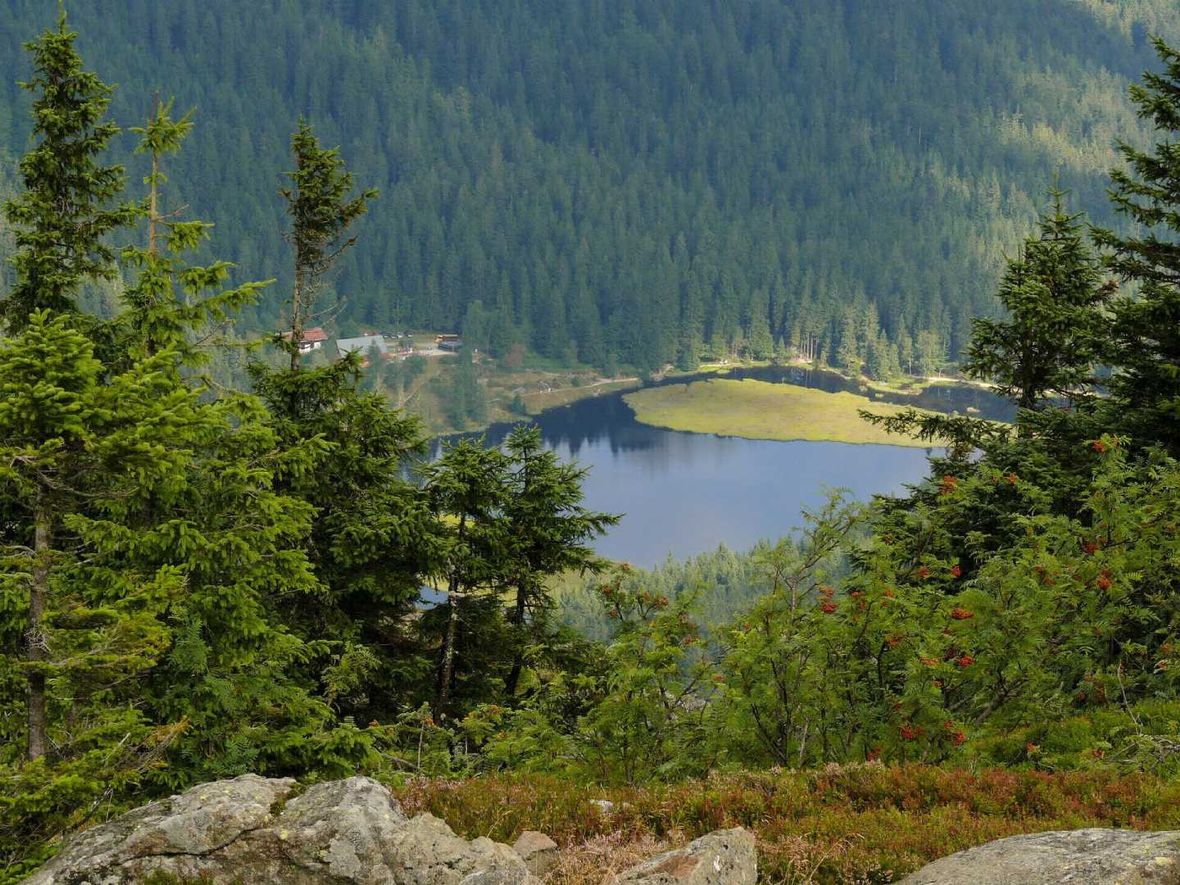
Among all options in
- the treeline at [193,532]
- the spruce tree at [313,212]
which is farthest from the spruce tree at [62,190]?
the spruce tree at [313,212]

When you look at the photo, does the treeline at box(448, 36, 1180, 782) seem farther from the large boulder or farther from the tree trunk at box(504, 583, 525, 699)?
the tree trunk at box(504, 583, 525, 699)

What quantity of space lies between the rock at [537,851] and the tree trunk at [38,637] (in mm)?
5133

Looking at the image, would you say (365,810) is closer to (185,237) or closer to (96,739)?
(96,739)

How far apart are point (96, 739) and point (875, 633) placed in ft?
26.1

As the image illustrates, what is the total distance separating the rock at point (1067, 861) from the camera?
543 centimetres

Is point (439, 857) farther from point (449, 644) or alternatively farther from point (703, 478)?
point (703, 478)

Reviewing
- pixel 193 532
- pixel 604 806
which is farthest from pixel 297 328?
pixel 604 806

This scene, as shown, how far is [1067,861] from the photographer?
567 cm

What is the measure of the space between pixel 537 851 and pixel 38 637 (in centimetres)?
543

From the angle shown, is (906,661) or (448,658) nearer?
(906,661)

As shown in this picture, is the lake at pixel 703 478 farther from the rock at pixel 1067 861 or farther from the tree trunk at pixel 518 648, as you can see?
the rock at pixel 1067 861

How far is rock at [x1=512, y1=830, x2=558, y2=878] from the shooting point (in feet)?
23.6

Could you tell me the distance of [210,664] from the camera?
11.7m

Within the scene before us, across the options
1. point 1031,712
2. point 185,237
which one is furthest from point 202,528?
point 1031,712
